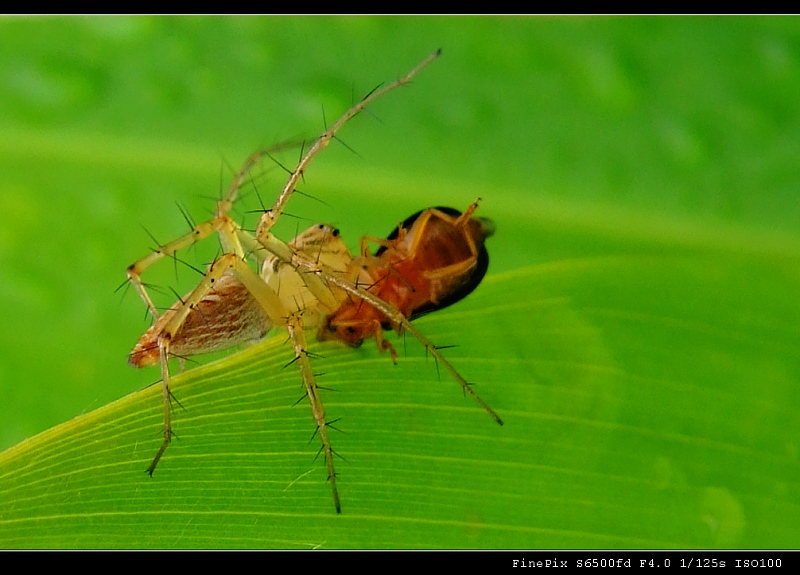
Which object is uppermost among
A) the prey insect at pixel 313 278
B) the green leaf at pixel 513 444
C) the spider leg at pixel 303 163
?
the spider leg at pixel 303 163

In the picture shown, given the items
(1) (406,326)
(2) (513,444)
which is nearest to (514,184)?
(1) (406,326)

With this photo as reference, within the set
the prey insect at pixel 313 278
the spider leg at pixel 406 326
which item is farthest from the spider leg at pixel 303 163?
the spider leg at pixel 406 326

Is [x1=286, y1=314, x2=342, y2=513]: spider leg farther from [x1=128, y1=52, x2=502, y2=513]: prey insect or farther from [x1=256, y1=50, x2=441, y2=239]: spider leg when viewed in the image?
[x1=256, y1=50, x2=441, y2=239]: spider leg

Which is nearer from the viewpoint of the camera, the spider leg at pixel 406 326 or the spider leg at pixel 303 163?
the spider leg at pixel 406 326

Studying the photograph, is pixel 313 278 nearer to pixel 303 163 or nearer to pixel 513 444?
pixel 303 163

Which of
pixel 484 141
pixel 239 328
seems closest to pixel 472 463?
pixel 239 328

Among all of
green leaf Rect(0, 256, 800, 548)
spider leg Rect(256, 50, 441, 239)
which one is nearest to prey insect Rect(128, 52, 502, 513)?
spider leg Rect(256, 50, 441, 239)

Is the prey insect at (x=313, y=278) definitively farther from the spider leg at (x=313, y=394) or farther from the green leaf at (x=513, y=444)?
the green leaf at (x=513, y=444)
